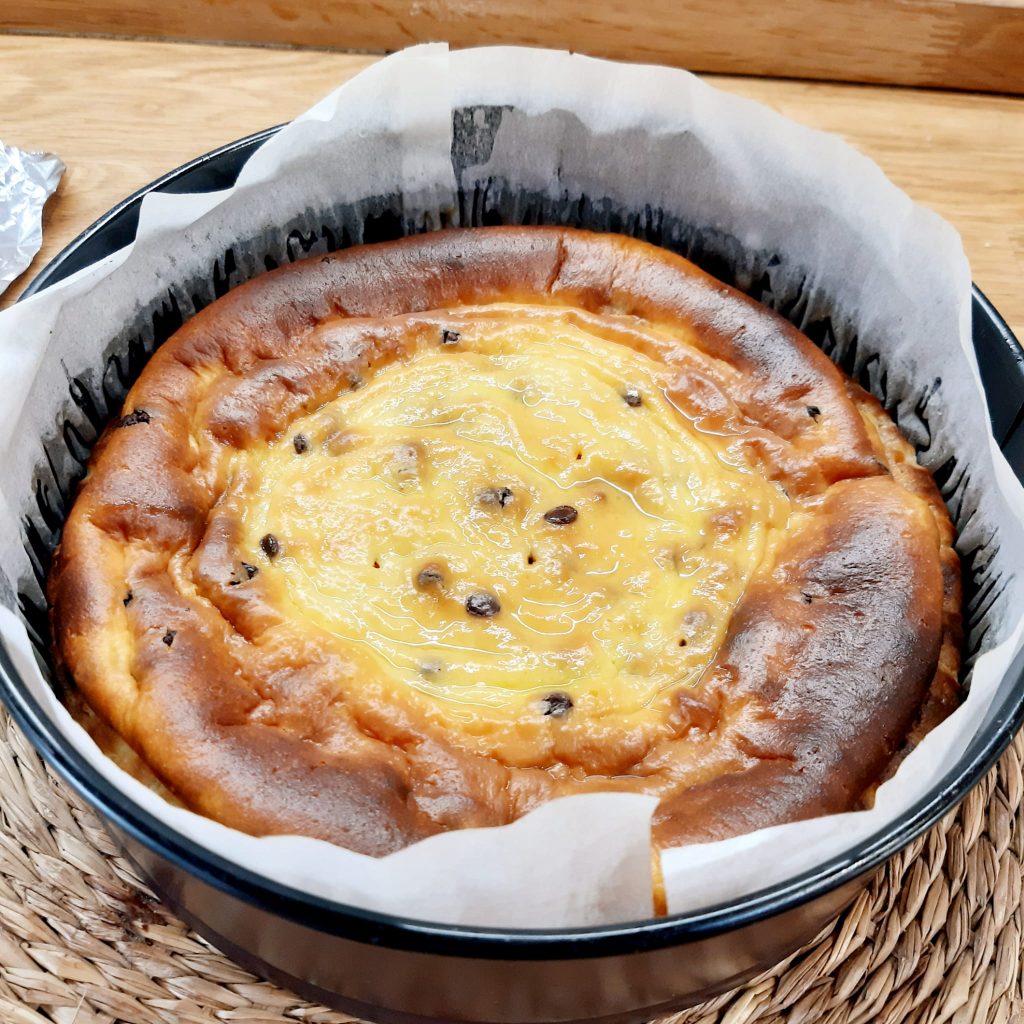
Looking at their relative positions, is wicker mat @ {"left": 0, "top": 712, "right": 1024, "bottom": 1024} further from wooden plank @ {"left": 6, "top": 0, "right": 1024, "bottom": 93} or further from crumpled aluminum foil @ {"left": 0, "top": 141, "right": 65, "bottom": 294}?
wooden plank @ {"left": 6, "top": 0, "right": 1024, "bottom": 93}

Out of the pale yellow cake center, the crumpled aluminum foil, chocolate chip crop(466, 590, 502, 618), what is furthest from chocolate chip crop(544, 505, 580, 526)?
the crumpled aluminum foil

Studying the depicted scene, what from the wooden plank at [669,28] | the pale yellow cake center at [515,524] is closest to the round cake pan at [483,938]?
the pale yellow cake center at [515,524]

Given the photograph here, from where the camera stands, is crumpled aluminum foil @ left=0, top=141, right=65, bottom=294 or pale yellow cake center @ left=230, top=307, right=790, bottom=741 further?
crumpled aluminum foil @ left=0, top=141, right=65, bottom=294

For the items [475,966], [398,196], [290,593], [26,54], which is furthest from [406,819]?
[26,54]

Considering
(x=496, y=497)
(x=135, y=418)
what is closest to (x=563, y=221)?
(x=496, y=497)

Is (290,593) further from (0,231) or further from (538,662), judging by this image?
(0,231)

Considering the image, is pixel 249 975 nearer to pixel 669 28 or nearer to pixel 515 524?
pixel 515 524
